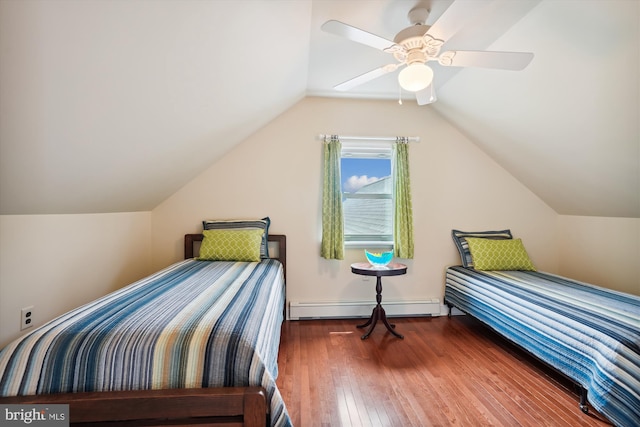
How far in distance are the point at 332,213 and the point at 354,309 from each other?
1.06 metres

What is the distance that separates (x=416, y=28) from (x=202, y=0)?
3.57 ft

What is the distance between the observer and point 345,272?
3.29m

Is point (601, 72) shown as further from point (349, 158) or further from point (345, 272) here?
point (345, 272)

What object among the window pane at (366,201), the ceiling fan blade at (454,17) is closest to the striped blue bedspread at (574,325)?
the window pane at (366,201)

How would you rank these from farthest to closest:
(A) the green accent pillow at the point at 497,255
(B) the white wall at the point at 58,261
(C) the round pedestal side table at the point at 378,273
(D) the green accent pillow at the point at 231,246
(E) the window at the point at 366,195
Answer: (E) the window at the point at 366,195 → (A) the green accent pillow at the point at 497,255 → (D) the green accent pillow at the point at 231,246 → (C) the round pedestal side table at the point at 378,273 → (B) the white wall at the point at 58,261

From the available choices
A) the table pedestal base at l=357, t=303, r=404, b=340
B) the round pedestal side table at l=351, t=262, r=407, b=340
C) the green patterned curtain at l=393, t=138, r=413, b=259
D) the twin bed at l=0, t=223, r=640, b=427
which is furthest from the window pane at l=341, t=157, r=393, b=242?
the twin bed at l=0, t=223, r=640, b=427

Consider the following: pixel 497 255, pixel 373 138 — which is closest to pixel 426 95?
pixel 373 138

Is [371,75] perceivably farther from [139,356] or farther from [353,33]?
[139,356]

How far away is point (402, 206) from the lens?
322cm

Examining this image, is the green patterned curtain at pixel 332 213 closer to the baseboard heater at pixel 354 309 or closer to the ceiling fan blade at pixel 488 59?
the baseboard heater at pixel 354 309

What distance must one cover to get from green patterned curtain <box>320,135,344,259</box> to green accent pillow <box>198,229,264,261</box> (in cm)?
68

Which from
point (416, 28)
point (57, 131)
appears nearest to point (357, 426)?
point (57, 131)

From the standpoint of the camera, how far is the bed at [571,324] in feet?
4.94

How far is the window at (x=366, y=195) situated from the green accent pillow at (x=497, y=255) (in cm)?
88
